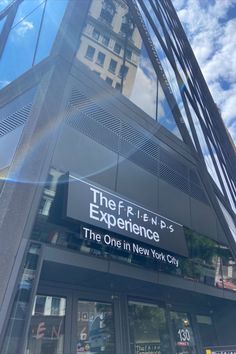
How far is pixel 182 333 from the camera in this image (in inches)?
312

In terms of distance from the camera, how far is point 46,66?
20.7ft

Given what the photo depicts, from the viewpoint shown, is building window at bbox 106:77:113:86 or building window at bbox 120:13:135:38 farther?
building window at bbox 120:13:135:38

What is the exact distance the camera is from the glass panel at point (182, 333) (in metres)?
7.65

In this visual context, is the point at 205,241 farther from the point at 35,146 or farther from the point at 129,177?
the point at 35,146


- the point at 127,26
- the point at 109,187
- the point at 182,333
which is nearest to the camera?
the point at 109,187

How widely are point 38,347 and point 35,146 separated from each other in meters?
3.40

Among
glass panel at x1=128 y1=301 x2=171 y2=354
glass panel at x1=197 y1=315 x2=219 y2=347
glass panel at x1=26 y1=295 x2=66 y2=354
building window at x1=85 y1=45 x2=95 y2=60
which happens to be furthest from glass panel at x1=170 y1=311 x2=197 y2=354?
building window at x1=85 y1=45 x2=95 y2=60

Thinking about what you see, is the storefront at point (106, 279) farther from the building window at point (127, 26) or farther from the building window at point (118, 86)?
the building window at point (127, 26)

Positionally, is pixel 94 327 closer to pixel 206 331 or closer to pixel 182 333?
pixel 182 333

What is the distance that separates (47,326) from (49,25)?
635 centimetres

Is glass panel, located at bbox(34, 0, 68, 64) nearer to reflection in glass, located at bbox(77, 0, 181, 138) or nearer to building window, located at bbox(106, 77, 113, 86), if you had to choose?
reflection in glass, located at bbox(77, 0, 181, 138)

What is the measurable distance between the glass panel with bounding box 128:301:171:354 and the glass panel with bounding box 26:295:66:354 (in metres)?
1.82

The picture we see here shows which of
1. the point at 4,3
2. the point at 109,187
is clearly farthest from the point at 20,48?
the point at 109,187

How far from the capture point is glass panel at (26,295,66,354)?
5.16m
